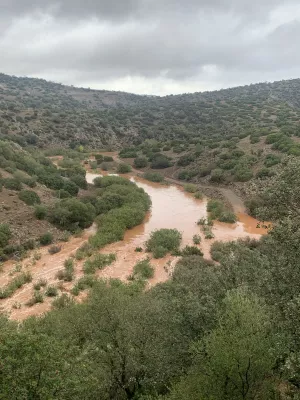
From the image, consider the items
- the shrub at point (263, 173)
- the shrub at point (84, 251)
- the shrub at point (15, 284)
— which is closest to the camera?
the shrub at point (15, 284)

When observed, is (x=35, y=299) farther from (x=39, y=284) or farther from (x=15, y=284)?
(x=15, y=284)

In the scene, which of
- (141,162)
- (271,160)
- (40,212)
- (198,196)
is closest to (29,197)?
(40,212)

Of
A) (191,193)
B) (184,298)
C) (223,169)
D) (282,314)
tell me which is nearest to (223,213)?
(191,193)

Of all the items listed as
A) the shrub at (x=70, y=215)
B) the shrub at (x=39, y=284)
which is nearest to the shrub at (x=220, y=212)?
the shrub at (x=70, y=215)

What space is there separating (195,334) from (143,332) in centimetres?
202

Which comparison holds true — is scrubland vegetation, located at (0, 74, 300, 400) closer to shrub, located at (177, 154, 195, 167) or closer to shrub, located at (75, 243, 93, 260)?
shrub, located at (75, 243, 93, 260)

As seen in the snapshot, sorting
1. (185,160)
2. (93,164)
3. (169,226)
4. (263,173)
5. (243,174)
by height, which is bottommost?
(169,226)

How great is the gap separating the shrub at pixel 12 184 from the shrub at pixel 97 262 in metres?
14.9

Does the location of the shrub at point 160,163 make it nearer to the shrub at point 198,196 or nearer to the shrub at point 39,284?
the shrub at point 198,196

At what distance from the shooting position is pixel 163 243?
3484 centimetres

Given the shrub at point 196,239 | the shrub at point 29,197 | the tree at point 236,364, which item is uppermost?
the tree at point 236,364

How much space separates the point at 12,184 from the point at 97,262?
16340 mm

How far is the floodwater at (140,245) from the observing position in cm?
2555

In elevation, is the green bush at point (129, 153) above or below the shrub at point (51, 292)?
below
